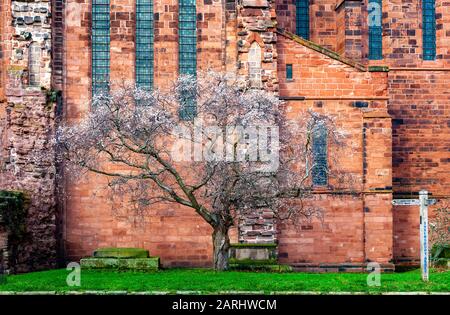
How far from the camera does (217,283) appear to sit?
24.3 m

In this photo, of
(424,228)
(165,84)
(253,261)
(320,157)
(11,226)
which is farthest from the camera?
(320,157)

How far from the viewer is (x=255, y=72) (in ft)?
111

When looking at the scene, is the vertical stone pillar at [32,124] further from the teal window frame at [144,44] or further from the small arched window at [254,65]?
the small arched window at [254,65]

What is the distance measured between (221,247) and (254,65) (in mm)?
7461

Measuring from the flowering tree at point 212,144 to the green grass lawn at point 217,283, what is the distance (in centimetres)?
228

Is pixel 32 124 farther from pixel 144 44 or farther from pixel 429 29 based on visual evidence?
pixel 429 29

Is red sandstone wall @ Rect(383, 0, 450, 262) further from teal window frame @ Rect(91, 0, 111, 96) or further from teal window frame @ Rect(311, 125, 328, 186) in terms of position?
teal window frame @ Rect(91, 0, 111, 96)

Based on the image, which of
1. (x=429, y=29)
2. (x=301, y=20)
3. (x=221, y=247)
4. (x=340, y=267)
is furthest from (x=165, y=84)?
(x=429, y=29)

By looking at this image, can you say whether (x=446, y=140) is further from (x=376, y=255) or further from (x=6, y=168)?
(x=6, y=168)

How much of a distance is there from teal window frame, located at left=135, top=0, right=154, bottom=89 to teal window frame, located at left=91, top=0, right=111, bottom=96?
104 centimetres

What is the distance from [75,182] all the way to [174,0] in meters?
7.19

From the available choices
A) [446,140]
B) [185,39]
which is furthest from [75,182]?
[446,140]

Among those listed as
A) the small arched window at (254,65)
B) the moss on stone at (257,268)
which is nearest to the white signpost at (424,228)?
the moss on stone at (257,268)

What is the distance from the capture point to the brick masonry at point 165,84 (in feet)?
A: 108
